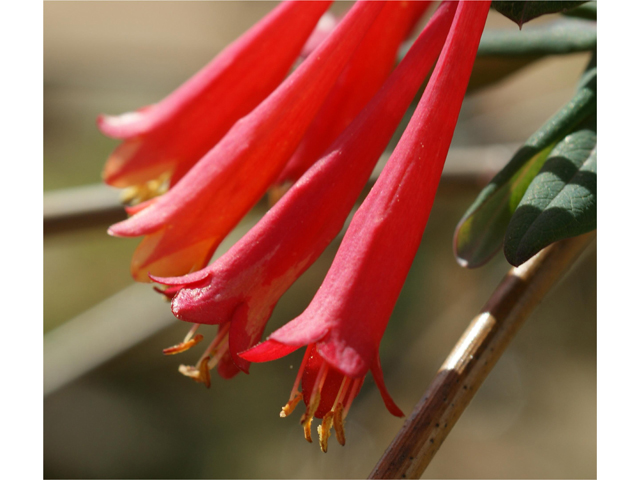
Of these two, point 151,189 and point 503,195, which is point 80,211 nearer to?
point 151,189

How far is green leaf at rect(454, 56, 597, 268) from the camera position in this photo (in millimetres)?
425

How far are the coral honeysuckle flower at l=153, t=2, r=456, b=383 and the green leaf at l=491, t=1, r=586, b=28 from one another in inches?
4.0

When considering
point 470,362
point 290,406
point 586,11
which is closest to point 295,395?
point 290,406

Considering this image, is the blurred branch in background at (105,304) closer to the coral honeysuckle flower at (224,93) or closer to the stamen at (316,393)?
the coral honeysuckle flower at (224,93)

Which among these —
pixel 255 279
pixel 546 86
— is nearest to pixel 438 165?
pixel 255 279

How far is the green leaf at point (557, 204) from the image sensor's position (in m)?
0.35

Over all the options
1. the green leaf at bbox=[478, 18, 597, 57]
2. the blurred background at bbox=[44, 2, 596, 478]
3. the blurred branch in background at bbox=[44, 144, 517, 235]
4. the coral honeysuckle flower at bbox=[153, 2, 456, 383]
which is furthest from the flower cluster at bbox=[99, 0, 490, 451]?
the blurred background at bbox=[44, 2, 596, 478]

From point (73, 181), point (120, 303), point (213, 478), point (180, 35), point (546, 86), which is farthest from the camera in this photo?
point (180, 35)

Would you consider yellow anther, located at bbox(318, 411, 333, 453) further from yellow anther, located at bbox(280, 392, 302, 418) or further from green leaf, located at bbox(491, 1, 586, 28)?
green leaf, located at bbox(491, 1, 586, 28)

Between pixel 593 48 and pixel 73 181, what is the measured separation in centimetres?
140

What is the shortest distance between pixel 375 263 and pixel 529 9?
0.63ft

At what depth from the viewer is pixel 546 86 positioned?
1754mm

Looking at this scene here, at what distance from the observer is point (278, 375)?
4.23 feet

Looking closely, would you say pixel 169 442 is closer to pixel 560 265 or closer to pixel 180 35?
pixel 560 265
